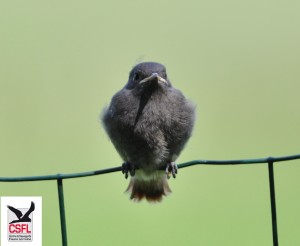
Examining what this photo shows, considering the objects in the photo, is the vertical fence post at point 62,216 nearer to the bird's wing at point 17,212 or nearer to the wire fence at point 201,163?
the wire fence at point 201,163

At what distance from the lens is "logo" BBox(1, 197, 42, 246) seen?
327cm

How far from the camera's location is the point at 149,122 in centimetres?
382

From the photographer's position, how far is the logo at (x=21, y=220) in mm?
3271

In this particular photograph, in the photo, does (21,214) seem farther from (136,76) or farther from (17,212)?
(136,76)

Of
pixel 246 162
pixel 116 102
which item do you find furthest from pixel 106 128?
pixel 246 162

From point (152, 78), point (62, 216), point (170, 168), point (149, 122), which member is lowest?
point (62, 216)

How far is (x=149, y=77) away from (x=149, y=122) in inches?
11.4

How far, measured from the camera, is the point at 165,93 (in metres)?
3.91

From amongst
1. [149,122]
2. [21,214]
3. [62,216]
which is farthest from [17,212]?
[149,122]

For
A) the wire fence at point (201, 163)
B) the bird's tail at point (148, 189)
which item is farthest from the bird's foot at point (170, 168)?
the wire fence at point (201, 163)

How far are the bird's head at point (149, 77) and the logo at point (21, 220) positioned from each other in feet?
3.49

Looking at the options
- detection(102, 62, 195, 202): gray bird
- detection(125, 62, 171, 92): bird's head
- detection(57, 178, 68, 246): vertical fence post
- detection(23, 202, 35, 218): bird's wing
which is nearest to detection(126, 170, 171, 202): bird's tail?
detection(102, 62, 195, 202): gray bird

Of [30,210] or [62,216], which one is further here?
[30,210]

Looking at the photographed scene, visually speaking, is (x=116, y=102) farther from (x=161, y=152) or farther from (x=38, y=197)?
(x=38, y=197)
